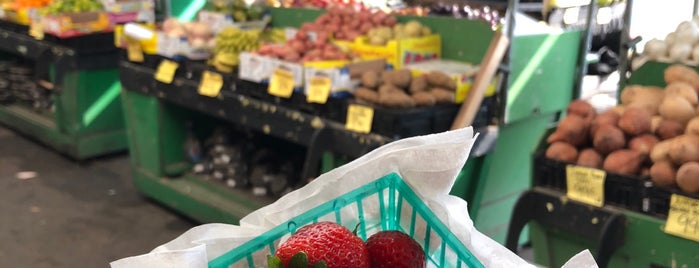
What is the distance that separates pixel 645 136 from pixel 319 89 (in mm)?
1278

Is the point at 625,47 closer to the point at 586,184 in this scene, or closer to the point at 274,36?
the point at 586,184

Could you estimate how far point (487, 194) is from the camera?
3.05 m

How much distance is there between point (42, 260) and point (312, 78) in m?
1.67

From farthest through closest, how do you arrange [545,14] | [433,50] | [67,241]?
[545,14]
[67,241]
[433,50]

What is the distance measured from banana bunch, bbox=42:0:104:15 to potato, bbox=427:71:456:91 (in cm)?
288

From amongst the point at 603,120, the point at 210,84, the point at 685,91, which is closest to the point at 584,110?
the point at 603,120

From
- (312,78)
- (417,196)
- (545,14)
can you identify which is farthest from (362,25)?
(417,196)

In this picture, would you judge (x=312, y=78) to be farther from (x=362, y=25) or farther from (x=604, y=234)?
(x=604, y=234)

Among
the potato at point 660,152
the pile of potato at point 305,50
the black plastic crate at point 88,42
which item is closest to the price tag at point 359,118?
the pile of potato at point 305,50

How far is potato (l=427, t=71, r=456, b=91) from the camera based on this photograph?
2752 millimetres

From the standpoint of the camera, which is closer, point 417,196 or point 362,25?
point 417,196

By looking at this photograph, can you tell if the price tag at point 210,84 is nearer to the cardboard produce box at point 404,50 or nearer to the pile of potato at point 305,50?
the pile of potato at point 305,50

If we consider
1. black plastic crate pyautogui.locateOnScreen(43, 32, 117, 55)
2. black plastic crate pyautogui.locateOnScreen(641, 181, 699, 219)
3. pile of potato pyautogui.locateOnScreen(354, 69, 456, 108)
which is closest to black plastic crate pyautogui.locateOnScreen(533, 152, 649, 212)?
black plastic crate pyautogui.locateOnScreen(641, 181, 699, 219)

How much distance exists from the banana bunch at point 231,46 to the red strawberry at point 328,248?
2652 mm
